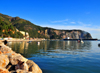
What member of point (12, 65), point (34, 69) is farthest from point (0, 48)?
point (34, 69)

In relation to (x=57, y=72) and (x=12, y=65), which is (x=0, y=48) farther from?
(x=57, y=72)

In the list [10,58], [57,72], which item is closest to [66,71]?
[57,72]

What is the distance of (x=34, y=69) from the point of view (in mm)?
10156

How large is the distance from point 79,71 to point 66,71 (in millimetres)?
1699

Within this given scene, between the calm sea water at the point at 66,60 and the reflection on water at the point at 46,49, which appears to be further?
the reflection on water at the point at 46,49

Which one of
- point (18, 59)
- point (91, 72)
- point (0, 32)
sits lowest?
point (91, 72)

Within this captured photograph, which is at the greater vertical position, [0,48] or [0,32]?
[0,32]

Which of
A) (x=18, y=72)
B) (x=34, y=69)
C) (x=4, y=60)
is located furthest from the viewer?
(x=4, y=60)

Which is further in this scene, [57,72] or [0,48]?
[0,48]

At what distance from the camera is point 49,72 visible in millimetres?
12344

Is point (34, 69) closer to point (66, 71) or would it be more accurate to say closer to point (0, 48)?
point (66, 71)

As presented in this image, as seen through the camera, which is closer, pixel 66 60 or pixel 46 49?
pixel 66 60

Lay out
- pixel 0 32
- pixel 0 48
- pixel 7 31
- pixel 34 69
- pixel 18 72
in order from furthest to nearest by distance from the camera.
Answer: pixel 7 31, pixel 0 32, pixel 0 48, pixel 34 69, pixel 18 72

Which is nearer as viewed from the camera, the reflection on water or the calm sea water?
the calm sea water
